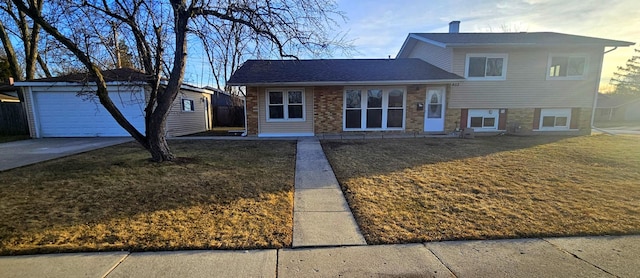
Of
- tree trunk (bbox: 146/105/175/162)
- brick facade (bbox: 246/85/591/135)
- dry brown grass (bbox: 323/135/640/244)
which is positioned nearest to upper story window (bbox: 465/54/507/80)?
brick facade (bbox: 246/85/591/135)

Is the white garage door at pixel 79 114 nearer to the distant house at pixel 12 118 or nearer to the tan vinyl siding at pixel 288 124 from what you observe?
the distant house at pixel 12 118

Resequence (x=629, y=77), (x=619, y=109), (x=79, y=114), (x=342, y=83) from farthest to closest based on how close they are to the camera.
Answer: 1. (x=629, y=77)
2. (x=619, y=109)
3. (x=79, y=114)
4. (x=342, y=83)

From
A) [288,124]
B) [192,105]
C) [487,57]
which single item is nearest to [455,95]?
[487,57]

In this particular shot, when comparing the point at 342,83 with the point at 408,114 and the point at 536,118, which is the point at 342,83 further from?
the point at 536,118

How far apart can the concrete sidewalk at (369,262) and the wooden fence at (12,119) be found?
16751 mm

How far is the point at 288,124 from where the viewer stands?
12188 millimetres

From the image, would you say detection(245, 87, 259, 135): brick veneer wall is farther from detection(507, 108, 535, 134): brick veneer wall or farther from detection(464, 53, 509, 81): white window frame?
detection(507, 108, 535, 134): brick veneer wall

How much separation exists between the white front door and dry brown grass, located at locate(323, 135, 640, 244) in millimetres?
3936

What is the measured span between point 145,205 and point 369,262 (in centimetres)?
338

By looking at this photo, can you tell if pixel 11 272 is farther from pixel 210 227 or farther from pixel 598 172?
pixel 598 172

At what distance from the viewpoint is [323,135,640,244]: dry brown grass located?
328 cm

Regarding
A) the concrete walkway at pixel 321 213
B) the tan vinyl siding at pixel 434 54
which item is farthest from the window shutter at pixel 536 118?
the concrete walkway at pixel 321 213

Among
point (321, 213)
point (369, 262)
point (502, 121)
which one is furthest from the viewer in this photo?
point (502, 121)

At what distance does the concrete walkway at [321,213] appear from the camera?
304cm
